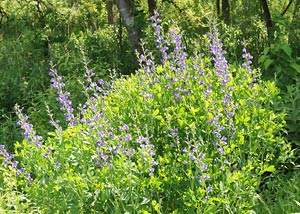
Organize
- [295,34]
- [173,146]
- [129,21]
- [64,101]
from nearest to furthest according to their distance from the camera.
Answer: [173,146], [64,101], [295,34], [129,21]

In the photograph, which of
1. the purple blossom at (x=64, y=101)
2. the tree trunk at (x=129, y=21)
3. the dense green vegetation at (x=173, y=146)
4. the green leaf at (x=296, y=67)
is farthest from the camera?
the tree trunk at (x=129, y=21)

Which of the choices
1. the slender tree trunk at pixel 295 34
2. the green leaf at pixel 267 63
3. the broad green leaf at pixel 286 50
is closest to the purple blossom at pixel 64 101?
the green leaf at pixel 267 63

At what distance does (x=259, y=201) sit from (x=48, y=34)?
218 inches

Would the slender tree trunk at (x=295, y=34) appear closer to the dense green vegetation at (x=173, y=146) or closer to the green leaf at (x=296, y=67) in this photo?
the dense green vegetation at (x=173, y=146)

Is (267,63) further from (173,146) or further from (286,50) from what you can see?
(173,146)

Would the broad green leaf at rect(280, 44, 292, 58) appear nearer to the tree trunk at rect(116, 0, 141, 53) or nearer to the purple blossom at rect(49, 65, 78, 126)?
the purple blossom at rect(49, 65, 78, 126)

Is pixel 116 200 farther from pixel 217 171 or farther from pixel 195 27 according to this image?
pixel 195 27

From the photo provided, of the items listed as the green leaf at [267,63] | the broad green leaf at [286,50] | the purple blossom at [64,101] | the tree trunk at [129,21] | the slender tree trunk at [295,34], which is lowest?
the purple blossom at [64,101]

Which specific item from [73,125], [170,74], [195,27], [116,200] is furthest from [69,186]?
[195,27]

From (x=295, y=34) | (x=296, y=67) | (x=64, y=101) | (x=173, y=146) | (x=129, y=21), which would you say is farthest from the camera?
(x=129, y=21)

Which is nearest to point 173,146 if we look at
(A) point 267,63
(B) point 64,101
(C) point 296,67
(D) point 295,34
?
(B) point 64,101

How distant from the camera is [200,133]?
120 inches

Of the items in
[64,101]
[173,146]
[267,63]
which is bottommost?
[173,146]

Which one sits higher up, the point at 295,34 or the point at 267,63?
the point at 295,34
